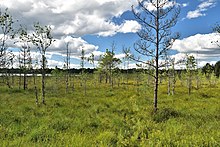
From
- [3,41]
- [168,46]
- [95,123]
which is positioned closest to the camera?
[95,123]

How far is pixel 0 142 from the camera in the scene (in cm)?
809

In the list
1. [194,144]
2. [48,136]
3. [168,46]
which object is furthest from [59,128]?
[168,46]

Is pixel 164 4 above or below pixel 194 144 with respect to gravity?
above

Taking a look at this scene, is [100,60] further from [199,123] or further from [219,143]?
[219,143]

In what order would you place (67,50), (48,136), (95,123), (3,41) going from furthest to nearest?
1. (67,50)
2. (3,41)
3. (95,123)
4. (48,136)

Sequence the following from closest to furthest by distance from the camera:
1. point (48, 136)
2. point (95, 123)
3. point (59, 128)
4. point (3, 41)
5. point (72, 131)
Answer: point (48, 136) < point (72, 131) < point (59, 128) < point (95, 123) < point (3, 41)

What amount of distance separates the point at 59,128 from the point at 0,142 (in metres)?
3.49

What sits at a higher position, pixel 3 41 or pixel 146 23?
pixel 146 23

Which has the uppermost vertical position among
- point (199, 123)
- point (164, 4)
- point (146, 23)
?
point (164, 4)

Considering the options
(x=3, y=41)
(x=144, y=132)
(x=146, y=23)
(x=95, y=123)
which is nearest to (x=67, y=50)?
(x=3, y=41)

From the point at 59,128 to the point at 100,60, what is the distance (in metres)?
54.2

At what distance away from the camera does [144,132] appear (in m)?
9.80

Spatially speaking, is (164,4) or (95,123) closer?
(95,123)

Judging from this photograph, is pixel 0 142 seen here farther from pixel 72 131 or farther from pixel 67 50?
pixel 67 50
